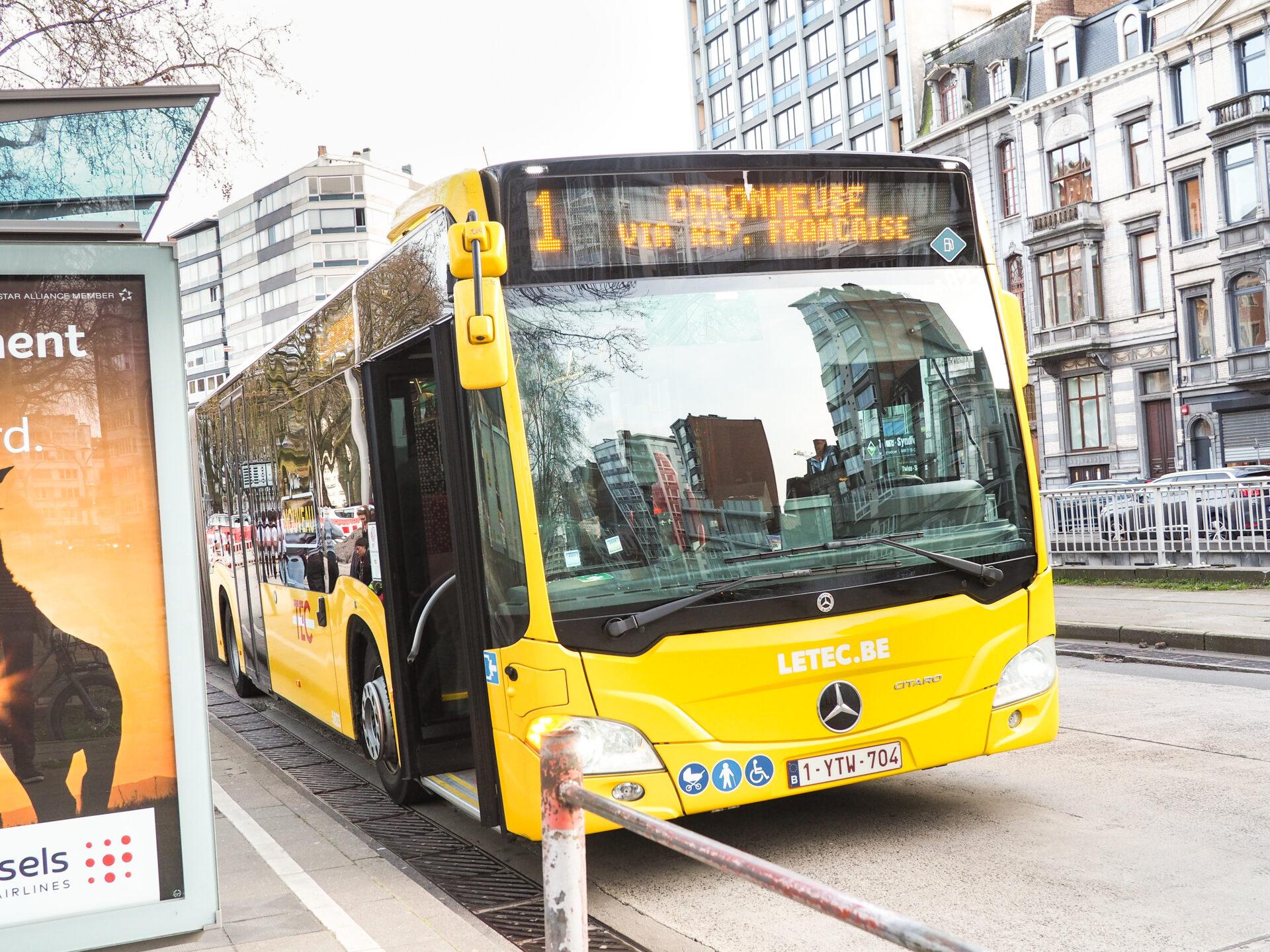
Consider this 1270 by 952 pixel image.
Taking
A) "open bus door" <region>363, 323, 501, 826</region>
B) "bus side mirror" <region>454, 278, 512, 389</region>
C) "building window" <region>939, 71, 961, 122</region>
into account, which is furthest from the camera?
"building window" <region>939, 71, 961, 122</region>

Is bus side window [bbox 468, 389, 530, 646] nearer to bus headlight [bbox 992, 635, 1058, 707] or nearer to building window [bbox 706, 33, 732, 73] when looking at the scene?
bus headlight [bbox 992, 635, 1058, 707]

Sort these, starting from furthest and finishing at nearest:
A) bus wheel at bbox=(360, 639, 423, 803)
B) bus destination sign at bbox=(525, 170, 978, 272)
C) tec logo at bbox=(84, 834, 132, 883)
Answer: bus wheel at bbox=(360, 639, 423, 803)
bus destination sign at bbox=(525, 170, 978, 272)
tec logo at bbox=(84, 834, 132, 883)

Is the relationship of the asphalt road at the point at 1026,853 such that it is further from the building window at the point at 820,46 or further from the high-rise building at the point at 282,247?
the high-rise building at the point at 282,247

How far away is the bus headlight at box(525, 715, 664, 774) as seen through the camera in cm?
505

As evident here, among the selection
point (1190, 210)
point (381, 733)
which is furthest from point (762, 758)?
point (1190, 210)

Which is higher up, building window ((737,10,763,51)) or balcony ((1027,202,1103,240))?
building window ((737,10,763,51))

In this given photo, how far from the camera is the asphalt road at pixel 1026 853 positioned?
4648 millimetres

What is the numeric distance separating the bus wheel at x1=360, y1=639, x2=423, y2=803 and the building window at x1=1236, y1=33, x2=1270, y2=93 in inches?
1416

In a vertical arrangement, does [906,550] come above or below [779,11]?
below

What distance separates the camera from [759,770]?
17.3 ft

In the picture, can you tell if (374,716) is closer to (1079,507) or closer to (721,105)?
(1079,507)

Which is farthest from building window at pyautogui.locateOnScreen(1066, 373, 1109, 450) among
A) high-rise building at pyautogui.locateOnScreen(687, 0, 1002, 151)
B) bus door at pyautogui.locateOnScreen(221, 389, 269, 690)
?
bus door at pyautogui.locateOnScreen(221, 389, 269, 690)

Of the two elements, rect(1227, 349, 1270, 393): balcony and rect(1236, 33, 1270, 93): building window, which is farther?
rect(1236, 33, 1270, 93): building window

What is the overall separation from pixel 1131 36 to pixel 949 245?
3952cm
